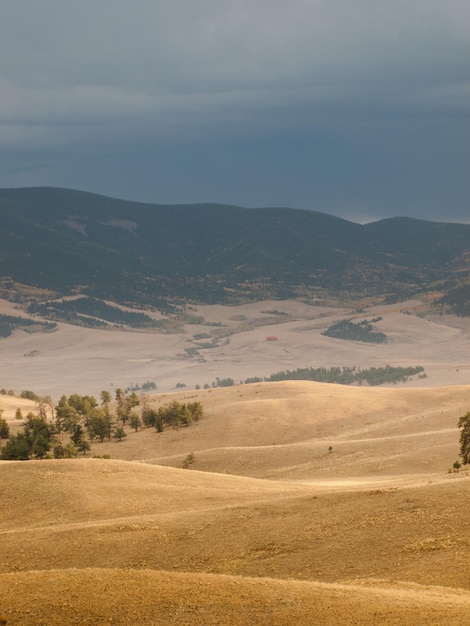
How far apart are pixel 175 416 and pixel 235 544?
8505 cm

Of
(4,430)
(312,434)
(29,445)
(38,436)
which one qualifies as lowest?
(312,434)

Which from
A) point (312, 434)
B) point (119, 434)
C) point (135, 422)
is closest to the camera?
point (312, 434)

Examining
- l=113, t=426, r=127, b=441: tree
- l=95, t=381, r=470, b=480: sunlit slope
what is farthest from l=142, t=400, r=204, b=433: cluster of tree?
l=113, t=426, r=127, b=441: tree

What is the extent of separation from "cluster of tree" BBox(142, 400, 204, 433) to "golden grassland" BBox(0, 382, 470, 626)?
45050 mm

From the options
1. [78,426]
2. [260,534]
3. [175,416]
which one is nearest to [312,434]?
[175,416]

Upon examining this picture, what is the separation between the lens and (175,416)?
126250 millimetres

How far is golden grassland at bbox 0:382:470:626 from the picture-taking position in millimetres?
29984

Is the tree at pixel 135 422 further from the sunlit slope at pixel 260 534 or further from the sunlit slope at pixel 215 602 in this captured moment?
the sunlit slope at pixel 215 602

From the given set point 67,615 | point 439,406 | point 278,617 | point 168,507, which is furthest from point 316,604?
point 439,406

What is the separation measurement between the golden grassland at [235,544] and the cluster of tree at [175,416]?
148 feet

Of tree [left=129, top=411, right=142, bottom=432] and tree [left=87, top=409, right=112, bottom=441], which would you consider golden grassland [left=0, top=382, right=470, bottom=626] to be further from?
tree [left=129, top=411, right=142, bottom=432]

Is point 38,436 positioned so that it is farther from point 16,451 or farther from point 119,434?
point 119,434

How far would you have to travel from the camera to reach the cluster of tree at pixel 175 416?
125250 millimetres

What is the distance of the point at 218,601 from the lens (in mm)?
30453
